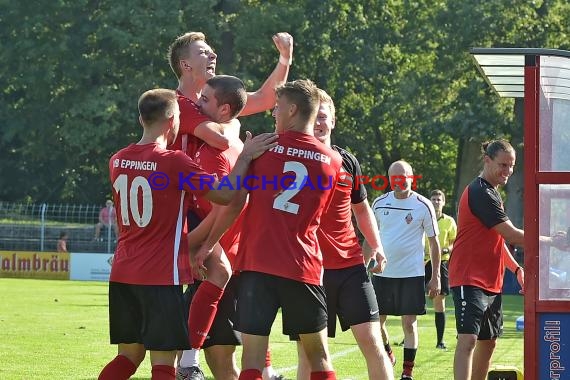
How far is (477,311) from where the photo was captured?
9.35 m

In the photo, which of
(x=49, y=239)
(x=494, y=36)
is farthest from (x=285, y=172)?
(x=494, y=36)

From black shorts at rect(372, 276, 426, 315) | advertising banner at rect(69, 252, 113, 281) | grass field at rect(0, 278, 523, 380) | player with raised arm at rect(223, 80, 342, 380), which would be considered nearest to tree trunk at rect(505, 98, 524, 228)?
advertising banner at rect(69, 252, 113, 281)

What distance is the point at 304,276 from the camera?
688 centimetres

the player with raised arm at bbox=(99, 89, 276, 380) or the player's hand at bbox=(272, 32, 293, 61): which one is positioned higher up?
the player's hand at bbox=(272, 32, 293, 61)

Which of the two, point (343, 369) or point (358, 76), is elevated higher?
point (358, 76)

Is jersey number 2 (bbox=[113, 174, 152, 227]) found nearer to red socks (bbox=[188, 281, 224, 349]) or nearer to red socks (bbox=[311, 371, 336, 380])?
red socks (bbox=[188, 281, 224, 349])

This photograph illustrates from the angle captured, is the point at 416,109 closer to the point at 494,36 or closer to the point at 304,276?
the point at 494,36

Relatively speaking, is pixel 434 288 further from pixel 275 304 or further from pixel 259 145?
pixel 259 145

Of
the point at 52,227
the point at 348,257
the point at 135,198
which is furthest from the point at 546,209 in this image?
the point at 52,227

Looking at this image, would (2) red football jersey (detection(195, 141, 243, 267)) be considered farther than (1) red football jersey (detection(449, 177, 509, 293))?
No

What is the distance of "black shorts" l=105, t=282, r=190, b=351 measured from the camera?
7098 millimetres

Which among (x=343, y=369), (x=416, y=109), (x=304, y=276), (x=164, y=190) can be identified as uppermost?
(x=416, y=109)

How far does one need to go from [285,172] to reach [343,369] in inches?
231

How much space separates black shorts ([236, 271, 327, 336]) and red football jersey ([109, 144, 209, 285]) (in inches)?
19.5
